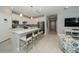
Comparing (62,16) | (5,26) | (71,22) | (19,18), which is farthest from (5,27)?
(71,22)

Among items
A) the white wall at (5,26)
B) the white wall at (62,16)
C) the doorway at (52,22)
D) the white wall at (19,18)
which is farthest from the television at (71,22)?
the white wall at (5,26)

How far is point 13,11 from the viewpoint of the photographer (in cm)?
230

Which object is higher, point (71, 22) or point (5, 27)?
point (71, 22)

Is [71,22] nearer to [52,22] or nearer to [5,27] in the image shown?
[52,22]

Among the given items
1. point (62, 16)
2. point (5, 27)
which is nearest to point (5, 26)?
point (5, 27)

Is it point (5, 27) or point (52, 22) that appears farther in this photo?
point (52, 22)

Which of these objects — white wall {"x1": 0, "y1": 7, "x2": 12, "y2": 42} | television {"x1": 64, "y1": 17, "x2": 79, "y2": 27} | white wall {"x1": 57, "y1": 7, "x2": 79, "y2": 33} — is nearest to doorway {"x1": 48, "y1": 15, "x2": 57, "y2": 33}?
white wall {"x1": 57, "y1": 7, "x2": 79, "y2": 33}

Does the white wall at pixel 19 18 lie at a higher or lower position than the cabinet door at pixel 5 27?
higher

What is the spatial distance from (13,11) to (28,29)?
0.91 meters

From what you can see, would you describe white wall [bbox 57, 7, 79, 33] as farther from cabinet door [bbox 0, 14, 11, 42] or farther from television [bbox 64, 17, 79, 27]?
cabinet door [bbox 0, 14, 11, 42]

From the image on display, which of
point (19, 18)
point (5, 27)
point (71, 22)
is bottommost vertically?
point (5, 27)

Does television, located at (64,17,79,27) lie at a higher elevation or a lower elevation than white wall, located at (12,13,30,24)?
lower

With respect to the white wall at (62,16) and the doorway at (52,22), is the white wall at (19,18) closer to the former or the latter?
the doorway at (52,22)
